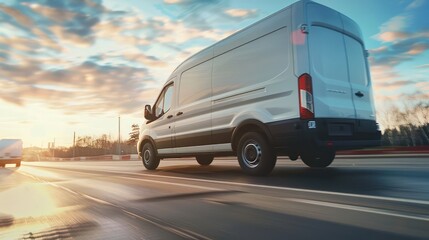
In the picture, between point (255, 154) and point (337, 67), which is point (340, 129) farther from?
point (255, 154)

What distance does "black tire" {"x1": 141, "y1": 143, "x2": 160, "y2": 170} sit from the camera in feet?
31.9

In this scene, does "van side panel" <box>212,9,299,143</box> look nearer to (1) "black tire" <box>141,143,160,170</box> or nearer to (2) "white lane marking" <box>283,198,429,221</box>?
(2) "white lane marking" <box>283,198,429,221</box>

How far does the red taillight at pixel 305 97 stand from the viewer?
214 inches

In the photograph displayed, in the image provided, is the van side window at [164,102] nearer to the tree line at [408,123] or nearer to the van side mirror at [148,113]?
the van side mirror at [148,113]

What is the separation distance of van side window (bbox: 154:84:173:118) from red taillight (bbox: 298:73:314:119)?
14.3 ft

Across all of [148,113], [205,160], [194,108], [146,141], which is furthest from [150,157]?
[194,108]

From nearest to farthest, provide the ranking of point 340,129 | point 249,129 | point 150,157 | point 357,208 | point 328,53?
point 357,208, point 340,129, point 328,53, point 249,129, point 150,157

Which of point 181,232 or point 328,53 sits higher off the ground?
point 328,53

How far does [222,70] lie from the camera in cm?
715

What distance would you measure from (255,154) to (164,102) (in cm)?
397

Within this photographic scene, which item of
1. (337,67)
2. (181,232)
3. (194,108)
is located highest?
(337,67)

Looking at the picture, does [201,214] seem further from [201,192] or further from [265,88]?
[265,88]

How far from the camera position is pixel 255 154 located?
627cm

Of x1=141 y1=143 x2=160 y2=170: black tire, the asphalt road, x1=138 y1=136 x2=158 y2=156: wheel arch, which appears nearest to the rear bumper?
the asphalt road
